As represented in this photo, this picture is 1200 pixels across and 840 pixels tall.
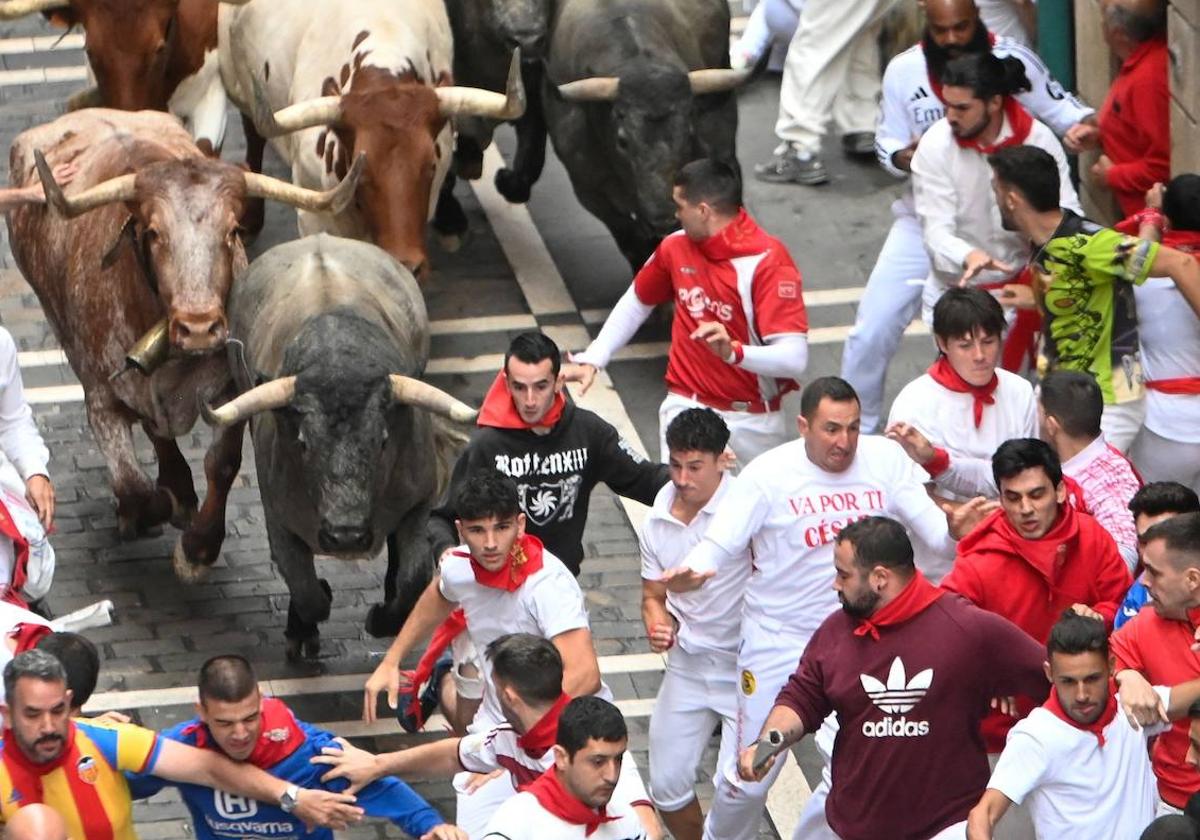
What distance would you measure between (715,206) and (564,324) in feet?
14.0

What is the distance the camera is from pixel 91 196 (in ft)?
40.2

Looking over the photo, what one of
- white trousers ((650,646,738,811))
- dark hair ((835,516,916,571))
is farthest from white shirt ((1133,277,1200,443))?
dark hair ((835,516,916,571))

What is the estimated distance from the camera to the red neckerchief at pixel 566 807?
7750 millimetres

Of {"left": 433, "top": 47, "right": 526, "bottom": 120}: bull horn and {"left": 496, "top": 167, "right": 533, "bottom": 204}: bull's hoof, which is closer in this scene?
{"left": 433, "top": 47, "right": 526, "bottom": 120}: bull horn

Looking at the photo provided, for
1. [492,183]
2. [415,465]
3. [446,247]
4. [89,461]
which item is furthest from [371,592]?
[492,183]

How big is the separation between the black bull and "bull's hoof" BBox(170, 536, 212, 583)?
967 millimetres

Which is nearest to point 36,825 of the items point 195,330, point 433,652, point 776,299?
point 433,652

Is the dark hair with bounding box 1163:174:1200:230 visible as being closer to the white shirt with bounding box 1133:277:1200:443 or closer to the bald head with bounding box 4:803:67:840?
the white shirt with bounding box 1133:277:1200:443

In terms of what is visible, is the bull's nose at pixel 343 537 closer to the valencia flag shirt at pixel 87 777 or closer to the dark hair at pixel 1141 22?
the valencia flag shirt at pixel 87 777

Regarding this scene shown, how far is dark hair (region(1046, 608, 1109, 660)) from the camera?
790 centimetres

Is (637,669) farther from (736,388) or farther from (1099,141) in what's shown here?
(1099,141)

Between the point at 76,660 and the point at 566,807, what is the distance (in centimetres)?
196

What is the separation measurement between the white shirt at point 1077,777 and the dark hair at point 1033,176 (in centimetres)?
325

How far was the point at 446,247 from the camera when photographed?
54.6 ft
